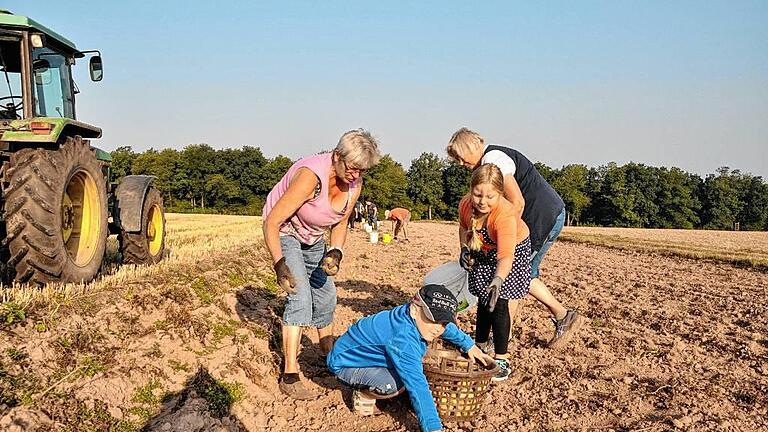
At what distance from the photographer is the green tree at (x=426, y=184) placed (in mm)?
73500

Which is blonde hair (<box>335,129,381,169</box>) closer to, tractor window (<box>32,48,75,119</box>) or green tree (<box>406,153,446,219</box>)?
tractor window (<box>32,48,75,119</box>)

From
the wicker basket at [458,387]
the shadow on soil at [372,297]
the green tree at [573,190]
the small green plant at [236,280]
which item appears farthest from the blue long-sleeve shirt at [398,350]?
the green tree at [573,190]

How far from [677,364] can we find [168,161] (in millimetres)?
68023

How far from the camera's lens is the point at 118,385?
3.64 metres

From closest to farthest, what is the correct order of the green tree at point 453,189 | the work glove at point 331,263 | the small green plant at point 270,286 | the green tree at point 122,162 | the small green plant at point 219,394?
1. the small green plant at point 219,394
2. the work glove at point 331,263
3. the small green plant at point 270,286
4. the green tree at point 122,162
5. the green tree at point 453,189

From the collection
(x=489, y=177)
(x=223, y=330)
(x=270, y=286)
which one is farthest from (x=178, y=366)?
(x=270, y=286)

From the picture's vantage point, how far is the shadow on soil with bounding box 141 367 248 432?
3605 millimetres

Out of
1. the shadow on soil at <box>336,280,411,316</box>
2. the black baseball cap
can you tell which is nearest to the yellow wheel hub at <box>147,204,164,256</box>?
the shadow on soil at <box>336,280,411,316</box>

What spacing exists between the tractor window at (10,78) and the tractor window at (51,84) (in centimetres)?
16

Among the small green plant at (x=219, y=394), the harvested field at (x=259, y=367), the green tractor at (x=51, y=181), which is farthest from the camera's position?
the green tractor at (x=51, y=181)

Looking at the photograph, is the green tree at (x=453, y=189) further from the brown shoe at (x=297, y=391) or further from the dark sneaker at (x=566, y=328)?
the brown shoe at (x=297, y=391)

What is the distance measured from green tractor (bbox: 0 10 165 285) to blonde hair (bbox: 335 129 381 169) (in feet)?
9.30

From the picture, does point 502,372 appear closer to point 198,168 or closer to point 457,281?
point 457,281

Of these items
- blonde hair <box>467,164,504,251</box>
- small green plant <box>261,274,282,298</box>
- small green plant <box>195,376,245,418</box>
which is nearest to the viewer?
small green plant <box>195,376,245,418</box>
